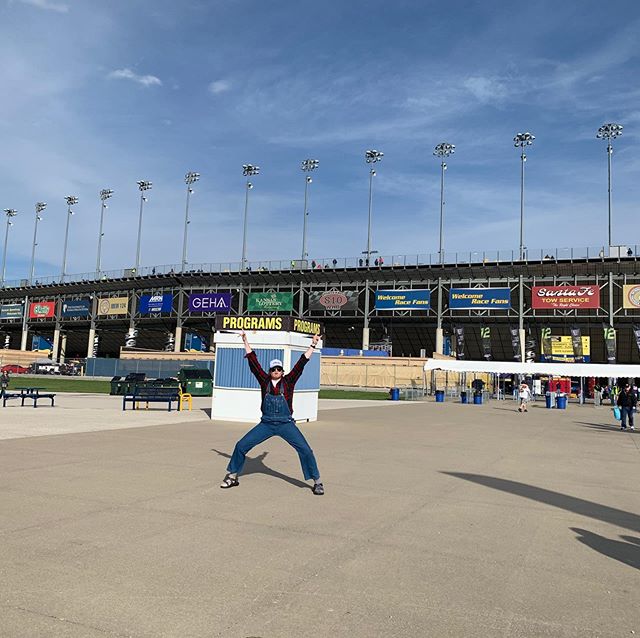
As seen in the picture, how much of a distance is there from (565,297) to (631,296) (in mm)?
6228

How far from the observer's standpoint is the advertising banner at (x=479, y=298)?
64.4 metres

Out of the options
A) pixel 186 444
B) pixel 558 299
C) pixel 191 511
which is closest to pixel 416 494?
pixel 191 511

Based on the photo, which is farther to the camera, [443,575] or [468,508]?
[468,508]

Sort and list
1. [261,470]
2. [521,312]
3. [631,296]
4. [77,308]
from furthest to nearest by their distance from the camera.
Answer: [77,308] → [521,312] → [631,296] → [261,470]

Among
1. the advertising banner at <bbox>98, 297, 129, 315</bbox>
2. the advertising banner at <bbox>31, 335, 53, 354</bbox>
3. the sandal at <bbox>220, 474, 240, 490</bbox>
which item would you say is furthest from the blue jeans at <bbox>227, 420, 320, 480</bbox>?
the advertising banner at <bbox>31, 335, 53, 354</bbox>

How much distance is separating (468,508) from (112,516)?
4360mm

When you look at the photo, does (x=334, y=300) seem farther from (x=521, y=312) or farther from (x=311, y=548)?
(x=311, y=548)

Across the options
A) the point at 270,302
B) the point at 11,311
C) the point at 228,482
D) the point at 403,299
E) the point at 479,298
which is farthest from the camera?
the point at 11,311

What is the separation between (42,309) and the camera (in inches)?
3711

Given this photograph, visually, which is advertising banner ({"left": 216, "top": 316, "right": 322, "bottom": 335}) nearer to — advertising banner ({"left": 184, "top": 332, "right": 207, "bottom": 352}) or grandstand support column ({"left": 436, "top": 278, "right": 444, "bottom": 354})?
grandstand support column ({"left": 436, "top": 278, "right": 444, "bottom": 354})

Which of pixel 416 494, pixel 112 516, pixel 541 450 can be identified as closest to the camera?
pixel 112 516

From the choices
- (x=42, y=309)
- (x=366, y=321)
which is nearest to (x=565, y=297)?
(x=366, y=321)

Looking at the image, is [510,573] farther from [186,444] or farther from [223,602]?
[186,444]

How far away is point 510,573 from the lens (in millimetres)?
5152
